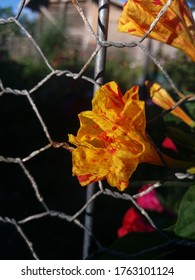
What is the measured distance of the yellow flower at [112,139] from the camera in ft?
1.39

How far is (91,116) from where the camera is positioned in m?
0.45

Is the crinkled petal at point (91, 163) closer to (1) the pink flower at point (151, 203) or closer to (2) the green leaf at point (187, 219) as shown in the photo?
(2) the green leaf at point (187, 219)

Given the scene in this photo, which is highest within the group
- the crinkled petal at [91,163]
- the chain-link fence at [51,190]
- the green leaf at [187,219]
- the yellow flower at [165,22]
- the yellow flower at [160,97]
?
the yellow flower at [165,22]

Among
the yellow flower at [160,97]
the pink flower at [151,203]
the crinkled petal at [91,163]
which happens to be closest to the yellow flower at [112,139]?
the crinkled petal at [91,163]

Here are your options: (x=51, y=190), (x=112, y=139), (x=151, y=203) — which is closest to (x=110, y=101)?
(x=112, y=139)

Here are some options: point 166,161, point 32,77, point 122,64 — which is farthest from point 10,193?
point 122,64

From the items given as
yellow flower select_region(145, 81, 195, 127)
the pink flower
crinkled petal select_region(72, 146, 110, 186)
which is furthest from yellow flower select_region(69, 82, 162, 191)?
the pink flower

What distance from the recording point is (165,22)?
18.6 inches

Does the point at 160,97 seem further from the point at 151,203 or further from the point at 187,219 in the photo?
the point at 151,203

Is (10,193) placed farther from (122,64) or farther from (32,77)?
(122,64)

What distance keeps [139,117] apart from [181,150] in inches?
5.6

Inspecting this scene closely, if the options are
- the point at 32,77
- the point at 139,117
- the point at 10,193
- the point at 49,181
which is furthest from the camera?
the point at 32,77

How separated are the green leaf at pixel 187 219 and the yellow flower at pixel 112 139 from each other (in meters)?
0.06
